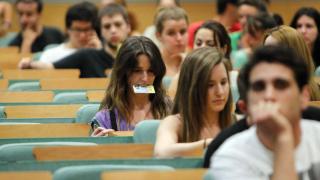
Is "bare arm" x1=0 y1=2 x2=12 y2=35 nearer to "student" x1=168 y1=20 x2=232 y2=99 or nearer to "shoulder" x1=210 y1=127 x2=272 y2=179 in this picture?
"student" x1=168 y1=20 x2=232 y2=99

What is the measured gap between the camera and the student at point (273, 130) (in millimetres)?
3178

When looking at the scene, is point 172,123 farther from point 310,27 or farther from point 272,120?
point 310,27

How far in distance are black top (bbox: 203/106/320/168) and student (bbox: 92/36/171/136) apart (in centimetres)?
161

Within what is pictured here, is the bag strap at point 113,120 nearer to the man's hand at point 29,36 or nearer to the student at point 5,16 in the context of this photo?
the man's hand at point 29,36

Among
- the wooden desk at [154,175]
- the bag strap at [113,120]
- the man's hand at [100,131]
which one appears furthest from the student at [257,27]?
the wooden desk at [154,175]

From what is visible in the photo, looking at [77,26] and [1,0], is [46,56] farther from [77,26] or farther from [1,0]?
[1,0]

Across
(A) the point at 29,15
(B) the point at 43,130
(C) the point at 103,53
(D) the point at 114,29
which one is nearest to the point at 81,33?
(D) the point at 114,29

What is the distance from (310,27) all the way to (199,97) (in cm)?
366

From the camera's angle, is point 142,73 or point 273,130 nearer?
point 273,130

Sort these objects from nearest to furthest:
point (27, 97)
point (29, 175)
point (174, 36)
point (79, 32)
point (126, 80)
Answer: point (29, 175), point (126, 80), point (27, 97), point (174, 36), point (79, 32)

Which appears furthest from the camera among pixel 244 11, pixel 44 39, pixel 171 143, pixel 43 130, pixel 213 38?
pixel 44 39

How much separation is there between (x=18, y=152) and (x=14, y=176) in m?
0.72

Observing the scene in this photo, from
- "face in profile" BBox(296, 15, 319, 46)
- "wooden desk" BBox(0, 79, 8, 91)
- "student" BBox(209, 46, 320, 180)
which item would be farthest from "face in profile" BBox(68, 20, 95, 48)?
"student" BBox(209, 46, 320, 180)

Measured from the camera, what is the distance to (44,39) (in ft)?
33.9
